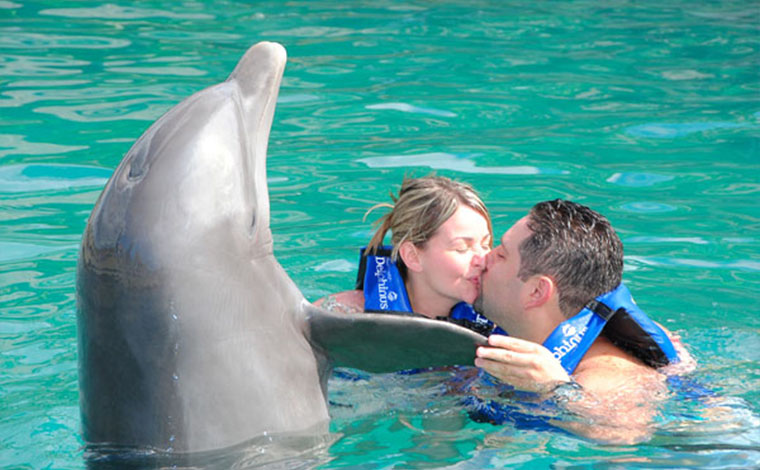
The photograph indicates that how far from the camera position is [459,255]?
605 cm

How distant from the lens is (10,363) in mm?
6148

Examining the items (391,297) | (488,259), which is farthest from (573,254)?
(391,297)

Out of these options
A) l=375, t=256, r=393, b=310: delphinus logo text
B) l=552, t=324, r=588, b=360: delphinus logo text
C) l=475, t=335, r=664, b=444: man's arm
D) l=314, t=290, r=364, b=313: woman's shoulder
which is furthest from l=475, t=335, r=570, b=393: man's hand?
l=314, t=290, r=364, b=313: woman's shoulder

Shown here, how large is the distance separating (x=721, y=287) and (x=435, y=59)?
19.2 feet

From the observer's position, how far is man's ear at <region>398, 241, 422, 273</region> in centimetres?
623

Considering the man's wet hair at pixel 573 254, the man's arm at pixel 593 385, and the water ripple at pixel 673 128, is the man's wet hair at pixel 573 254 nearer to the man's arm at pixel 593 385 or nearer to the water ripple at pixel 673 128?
the man's arm at pixel 593 385

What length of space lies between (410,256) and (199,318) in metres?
2.13

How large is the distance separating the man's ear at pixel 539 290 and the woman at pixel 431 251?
15.8 inches

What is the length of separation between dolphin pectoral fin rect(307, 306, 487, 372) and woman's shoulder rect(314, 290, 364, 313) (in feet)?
5.22

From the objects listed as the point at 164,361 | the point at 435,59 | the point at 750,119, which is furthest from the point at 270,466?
the point at 435,59

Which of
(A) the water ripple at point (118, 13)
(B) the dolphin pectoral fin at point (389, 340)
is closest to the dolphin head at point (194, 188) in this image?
(B) the dolphin pectoral fin at point (389, 340)

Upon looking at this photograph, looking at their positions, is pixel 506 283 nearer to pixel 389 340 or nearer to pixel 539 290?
pixel 539 290

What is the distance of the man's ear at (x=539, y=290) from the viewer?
5.66m

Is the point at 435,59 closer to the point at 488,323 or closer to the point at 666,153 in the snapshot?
the point at 666,153
